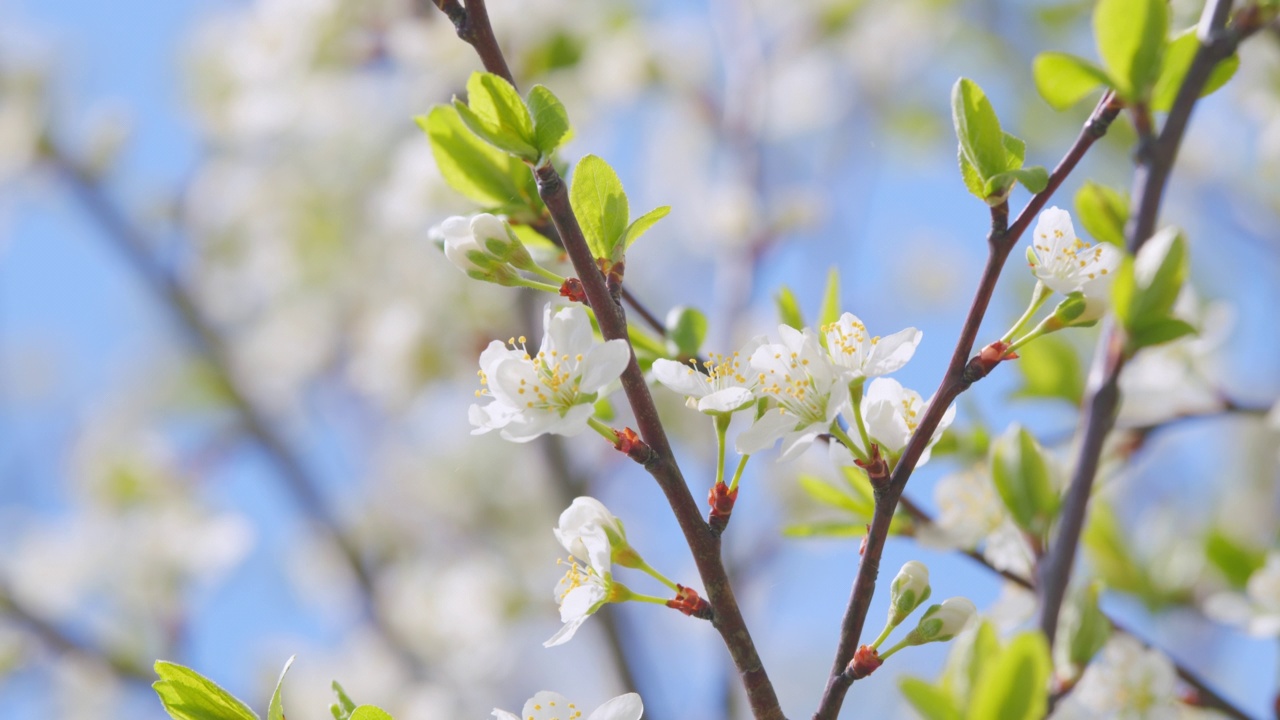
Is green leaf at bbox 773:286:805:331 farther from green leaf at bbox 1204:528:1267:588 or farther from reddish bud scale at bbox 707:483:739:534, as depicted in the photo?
green leaf at bbox 1204:528:1267:588

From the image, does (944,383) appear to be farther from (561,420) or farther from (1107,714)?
(1107,714)

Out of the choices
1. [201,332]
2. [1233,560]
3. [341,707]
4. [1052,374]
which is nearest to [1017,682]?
[341,707]

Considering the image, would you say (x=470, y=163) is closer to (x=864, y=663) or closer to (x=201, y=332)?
(x=864, y=663)

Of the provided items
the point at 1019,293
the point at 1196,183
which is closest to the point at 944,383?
the point at 1019,293

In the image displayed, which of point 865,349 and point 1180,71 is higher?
point 1180,71

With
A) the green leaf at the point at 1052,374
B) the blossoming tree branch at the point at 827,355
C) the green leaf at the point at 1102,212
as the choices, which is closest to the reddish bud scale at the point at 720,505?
the blossoming tree branch at the point at 827,355

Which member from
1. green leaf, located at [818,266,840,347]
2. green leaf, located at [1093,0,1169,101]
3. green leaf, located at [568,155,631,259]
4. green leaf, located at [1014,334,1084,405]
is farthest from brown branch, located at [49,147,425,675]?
green leaf, located at [1093,0,1169,101]
